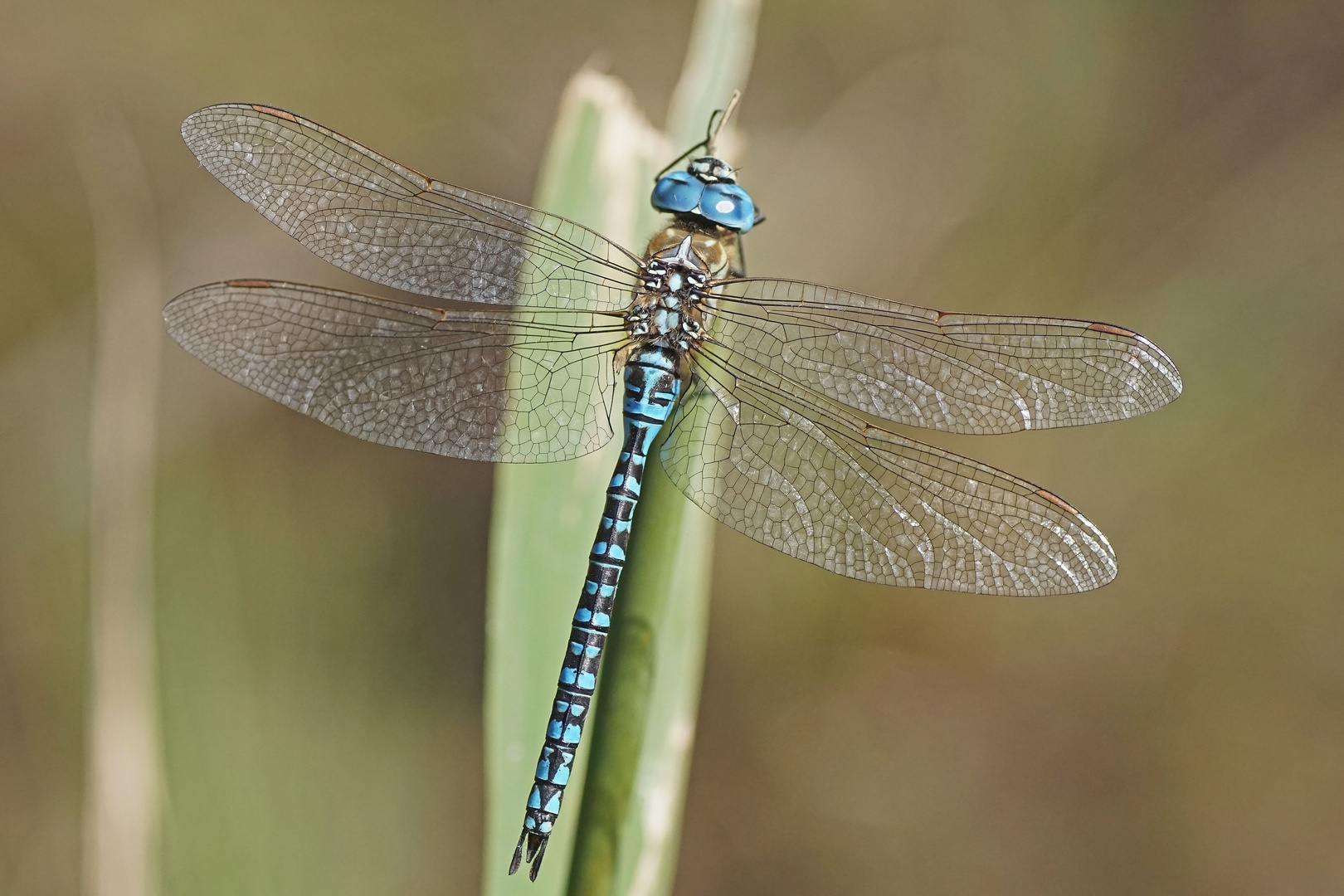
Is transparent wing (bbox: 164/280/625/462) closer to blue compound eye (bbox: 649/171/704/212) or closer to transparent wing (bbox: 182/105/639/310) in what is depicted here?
transparent wing (bbox: 182/105/639/310)

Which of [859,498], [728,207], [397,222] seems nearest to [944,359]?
[859,498]

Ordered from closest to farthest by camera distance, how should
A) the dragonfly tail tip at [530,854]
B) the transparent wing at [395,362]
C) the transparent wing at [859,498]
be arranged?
1. the dragonfly tail tip at [530,854]
2. the transparent wing at [859,498]
3. the transparent wing at [395,362]

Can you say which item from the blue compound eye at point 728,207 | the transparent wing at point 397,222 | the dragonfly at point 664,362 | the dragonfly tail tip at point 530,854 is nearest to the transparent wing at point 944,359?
→ the dragonfly at point 664,362

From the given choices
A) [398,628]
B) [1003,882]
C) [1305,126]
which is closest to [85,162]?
[398,628]

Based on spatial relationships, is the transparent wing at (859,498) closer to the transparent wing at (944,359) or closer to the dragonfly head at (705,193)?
A: the transparent wing at (944,359)

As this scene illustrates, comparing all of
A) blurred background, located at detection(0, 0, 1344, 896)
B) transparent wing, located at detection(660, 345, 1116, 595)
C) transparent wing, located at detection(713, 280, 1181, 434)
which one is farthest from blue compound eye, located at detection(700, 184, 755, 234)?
blurred background, located at detection(0, 0, 1344, 896)

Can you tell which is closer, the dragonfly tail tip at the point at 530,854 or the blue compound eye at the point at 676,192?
the dragonfly tail tip at the point at 530,854

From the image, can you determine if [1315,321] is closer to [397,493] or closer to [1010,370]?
[1010,370]
